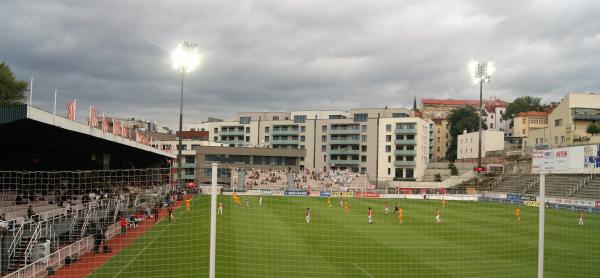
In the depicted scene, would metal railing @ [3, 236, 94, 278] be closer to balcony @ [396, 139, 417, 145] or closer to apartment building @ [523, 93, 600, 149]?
apartment building @ [523, 93, 600, 149]

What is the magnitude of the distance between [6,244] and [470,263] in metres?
15.7

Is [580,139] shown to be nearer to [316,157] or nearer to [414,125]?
[414,125]

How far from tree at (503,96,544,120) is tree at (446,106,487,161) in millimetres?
9883

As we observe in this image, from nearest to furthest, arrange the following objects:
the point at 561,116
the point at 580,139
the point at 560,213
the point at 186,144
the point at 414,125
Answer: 1. the point at 560,213
2. the point at 580,139
3. the point at 561,116
4. the point at 414,125
5. the point at 186,144

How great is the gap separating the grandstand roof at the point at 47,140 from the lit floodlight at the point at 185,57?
6.34 metres

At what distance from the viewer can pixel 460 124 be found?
326 ft

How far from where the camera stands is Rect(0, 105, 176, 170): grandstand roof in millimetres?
15367

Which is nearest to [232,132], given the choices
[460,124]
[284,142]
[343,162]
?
[284,142]

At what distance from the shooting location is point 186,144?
281 ft

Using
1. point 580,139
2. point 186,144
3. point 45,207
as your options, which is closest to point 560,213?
point 580,139

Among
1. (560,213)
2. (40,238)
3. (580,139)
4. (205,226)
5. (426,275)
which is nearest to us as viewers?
(426,275)

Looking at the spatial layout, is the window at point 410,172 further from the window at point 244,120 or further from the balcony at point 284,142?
the window at point 244,120

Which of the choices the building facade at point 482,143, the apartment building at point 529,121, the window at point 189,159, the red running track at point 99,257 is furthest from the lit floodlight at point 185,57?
the apartment building at point 529,121

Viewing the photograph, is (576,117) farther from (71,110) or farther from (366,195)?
(71,110)
